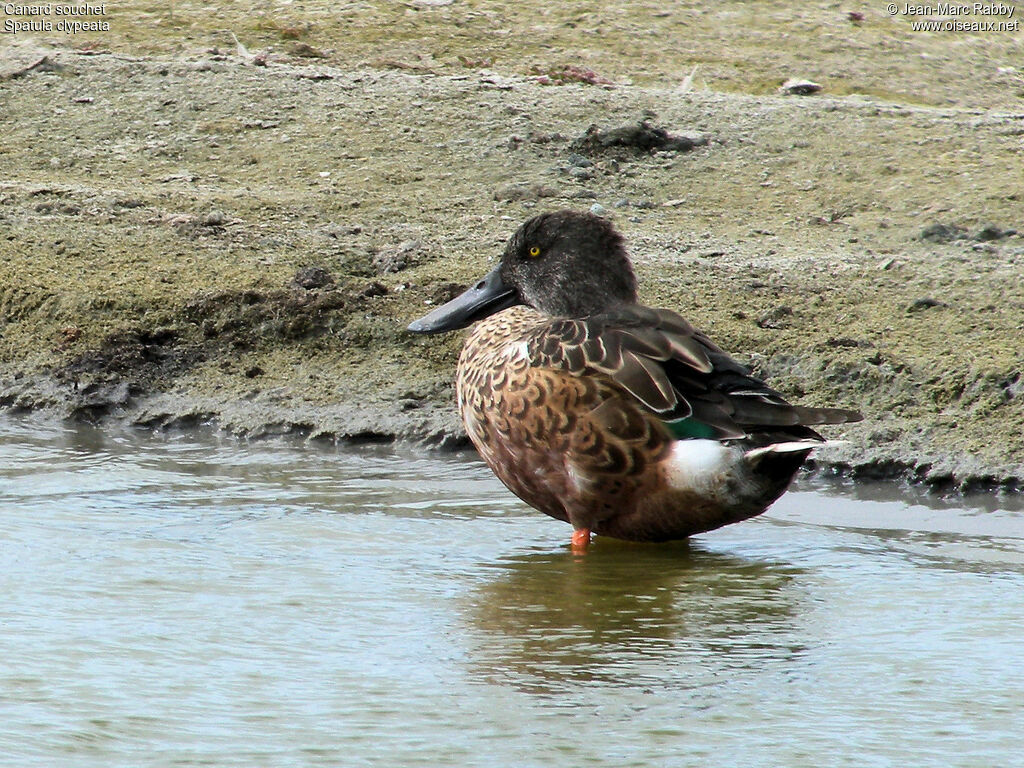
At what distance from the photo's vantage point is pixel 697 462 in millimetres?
4742

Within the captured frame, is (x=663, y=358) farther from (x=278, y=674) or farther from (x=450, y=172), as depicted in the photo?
(x=450, y=172)

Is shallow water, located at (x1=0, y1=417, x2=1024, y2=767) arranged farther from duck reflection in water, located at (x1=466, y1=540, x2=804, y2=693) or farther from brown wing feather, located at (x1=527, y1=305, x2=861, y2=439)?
brown wing feather, located at (x1=527, y1=305, x2=861, y2=439)

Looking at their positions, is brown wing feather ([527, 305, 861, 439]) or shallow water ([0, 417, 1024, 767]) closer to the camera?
shallow water ([0, 417, 1024, 767])

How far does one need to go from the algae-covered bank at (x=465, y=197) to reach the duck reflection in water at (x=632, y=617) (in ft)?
3.61

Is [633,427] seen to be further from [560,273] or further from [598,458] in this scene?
[560,273]

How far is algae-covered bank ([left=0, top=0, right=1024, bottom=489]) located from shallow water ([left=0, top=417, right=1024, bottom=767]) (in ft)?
2.03

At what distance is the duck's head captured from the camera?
18.1 feet

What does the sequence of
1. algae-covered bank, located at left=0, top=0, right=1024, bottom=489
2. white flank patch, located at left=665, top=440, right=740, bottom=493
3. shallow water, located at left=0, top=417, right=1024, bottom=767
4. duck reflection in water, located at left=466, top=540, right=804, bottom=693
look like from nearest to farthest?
shallow water, located at left=0, top=417, right=1024, bottom=767
duck reflection in water, located at left=466, top=540, right=804, bottom=693
white flank patch, located at left=665, top=440, right=740, bottom=493
algae-covered bank, located at left=0, top=0, right=1024, bottom=489

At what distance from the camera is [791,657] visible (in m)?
4.02

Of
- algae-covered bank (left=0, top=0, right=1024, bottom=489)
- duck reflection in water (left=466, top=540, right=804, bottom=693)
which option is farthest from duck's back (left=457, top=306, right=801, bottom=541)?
algae-covered bank (left=0, top=0, right=1024, bottom=489)

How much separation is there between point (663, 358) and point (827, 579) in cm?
83

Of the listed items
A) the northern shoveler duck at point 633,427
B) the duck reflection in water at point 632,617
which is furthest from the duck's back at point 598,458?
the duck reflection in water at point 632,617

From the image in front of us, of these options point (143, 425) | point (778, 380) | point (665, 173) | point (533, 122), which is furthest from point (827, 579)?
point (533, 122)

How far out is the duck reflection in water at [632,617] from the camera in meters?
3.93
